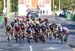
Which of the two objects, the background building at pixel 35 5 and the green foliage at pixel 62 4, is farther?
the green foliage at pixel 62 4

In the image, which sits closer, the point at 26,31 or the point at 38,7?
the point at 26,31

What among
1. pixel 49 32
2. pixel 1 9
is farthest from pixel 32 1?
pixel 49 32

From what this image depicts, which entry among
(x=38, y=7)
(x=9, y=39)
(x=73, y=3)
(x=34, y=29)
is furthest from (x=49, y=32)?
(x=73, y=3)

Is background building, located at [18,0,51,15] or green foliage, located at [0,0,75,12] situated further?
green foliage, located at [0,0,75,12]

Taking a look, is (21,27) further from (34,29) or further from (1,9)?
(1,9)

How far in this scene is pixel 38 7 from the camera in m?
74.4

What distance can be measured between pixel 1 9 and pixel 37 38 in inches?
1978

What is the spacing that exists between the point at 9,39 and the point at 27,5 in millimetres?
51143

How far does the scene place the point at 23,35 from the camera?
24.9 m

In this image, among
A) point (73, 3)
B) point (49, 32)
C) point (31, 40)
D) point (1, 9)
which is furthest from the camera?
point (73, 3)

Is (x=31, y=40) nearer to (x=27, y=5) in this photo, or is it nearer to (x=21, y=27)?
(x=21, y=27)

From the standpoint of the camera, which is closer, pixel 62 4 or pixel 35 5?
pixel 35 5

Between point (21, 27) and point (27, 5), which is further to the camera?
point (27, 5)

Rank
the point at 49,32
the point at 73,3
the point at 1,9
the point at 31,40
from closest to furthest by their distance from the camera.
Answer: the point at 31,40, the point at 49,32, the point at 1,9, the point at 73,3
